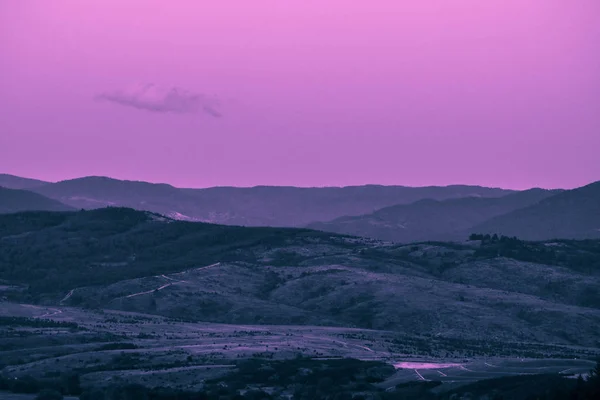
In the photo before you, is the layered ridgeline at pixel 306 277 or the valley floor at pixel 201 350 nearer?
the valley floor at pixel 201 350

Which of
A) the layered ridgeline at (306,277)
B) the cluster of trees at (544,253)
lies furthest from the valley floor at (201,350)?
the cluster of trees at (544,253)

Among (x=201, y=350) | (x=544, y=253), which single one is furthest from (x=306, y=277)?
(x=201, y=350)

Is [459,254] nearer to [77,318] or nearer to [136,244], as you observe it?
[136,244]

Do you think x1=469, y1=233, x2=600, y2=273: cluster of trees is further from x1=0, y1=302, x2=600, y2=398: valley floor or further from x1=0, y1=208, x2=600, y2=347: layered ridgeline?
x1=0, y1=302, x2=600, y2=398: valley floor

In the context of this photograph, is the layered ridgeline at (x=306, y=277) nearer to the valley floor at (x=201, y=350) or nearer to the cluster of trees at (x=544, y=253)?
the cluster of trees at (x=544, y=253)

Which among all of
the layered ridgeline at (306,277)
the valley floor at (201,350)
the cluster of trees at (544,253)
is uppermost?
the cluster of trees at (544,253)

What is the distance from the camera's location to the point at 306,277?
148250 millimetres

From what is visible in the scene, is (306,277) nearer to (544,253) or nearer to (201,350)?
(544,253)

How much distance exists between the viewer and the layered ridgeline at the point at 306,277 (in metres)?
129

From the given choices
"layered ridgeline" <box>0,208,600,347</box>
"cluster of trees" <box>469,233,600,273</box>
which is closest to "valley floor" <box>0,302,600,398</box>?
"layered ridgeline" <box>0,208,600,347</box>

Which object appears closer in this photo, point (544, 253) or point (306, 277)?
point (306, 277)

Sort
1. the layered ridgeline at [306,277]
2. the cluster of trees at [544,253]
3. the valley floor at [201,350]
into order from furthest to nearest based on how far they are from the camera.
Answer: the cluster of trees at [544,253], the layered ridgeline at [306,277], the valley floor at [201,350]

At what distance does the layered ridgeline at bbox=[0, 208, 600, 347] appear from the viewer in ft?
422

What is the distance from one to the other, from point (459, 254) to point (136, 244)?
152ft
